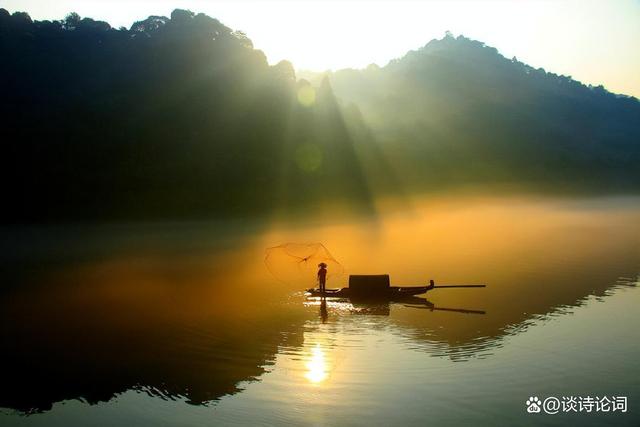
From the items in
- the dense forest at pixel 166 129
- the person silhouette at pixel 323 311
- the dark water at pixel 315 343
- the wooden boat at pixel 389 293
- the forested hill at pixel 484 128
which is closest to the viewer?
the dark water at pixel 315 343

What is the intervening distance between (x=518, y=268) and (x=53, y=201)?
6238cm

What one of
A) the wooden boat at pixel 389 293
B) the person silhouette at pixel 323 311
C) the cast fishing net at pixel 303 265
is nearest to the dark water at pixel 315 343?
the person silhouette at pixel 323 311

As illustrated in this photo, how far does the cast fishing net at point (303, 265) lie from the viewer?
28.0m

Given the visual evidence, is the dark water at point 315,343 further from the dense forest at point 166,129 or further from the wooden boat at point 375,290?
the dense forest at point 166,129

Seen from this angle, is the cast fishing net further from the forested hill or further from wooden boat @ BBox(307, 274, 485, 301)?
the forested hill

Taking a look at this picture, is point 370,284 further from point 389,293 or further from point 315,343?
point 315,343

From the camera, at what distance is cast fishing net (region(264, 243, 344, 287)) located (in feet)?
91.7

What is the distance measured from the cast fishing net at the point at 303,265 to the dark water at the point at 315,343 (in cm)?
121

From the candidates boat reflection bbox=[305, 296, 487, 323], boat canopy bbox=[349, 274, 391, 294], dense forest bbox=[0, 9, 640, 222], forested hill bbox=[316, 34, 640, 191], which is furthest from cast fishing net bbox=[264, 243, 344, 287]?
forested hill bbox=[316, 34, 640, 191]

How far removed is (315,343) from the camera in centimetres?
1966

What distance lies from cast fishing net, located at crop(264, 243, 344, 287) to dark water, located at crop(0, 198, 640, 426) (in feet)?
3.95

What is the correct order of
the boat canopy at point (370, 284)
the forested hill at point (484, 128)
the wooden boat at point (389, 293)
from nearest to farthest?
the boat canopy at point (370, 284) < the wooden boat at point (389, 293) < the forested hill at point (484, 128)

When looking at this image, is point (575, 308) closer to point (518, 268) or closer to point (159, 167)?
point (518, 268)

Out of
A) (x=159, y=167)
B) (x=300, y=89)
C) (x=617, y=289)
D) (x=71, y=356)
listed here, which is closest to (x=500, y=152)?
(x=300, y=89)
